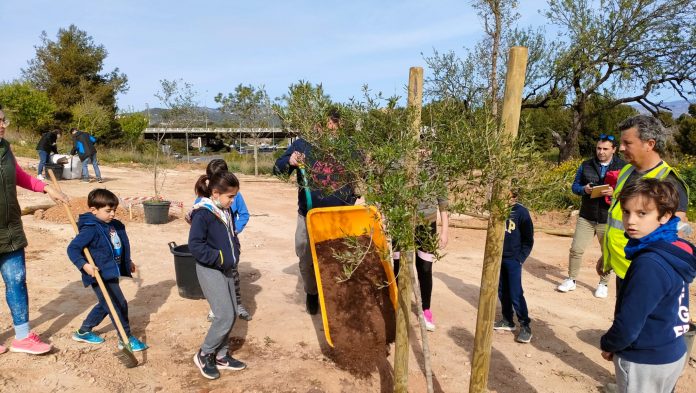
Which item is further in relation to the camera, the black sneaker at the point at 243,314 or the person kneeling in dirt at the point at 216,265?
the black sneaker at the point at 243,314

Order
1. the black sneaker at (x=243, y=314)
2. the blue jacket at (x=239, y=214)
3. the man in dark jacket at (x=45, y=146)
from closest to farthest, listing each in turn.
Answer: the black sneaker at (x=243, y=314), the blue jacket at (x=239, y=214), the man in dark jacket at (x=45, y=146)

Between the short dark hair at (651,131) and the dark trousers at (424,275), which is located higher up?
the short dark hair at (651,131)

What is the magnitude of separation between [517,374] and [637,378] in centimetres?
158

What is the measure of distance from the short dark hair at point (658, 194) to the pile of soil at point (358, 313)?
1.97m

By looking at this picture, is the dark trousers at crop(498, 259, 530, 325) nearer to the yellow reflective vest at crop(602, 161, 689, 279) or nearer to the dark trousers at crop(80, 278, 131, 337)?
the yellow reflective vest at crop(602, 161, 689, 279)

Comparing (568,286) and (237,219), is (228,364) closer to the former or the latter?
(237,219)

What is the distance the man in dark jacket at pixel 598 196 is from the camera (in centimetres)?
503

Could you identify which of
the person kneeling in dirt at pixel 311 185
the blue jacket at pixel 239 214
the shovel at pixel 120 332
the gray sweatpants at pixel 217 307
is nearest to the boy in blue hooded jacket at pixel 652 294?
the person kneeling in dirt at pixel 311 185

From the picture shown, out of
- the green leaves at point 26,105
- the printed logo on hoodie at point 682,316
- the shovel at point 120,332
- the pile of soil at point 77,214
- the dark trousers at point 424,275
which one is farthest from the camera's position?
the green leaves at point 26,105

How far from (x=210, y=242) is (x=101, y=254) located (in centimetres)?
90

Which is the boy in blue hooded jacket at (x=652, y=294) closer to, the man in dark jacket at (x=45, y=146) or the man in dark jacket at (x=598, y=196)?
the man in dark jacket at (x=598, y=196)

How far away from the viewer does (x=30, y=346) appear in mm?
3430

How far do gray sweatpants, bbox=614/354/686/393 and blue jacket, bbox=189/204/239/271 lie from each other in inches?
97.5

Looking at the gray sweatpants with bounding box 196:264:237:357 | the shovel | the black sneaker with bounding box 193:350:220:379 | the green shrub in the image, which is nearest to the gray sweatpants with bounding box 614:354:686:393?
the green shrub
